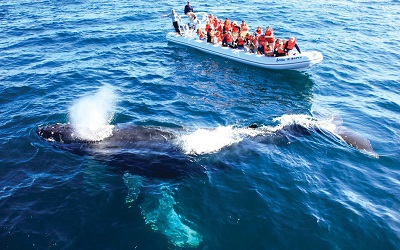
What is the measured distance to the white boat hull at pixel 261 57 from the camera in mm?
27219

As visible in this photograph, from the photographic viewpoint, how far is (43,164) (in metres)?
16.2

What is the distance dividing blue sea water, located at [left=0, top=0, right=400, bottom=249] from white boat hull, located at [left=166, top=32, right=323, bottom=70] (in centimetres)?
71

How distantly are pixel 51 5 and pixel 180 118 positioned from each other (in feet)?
124

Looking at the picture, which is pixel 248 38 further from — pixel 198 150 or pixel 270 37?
pixel 198 150

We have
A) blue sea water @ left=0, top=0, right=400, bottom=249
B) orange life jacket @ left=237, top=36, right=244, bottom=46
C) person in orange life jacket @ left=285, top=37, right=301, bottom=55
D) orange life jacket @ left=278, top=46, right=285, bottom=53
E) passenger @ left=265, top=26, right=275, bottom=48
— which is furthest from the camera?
orange life jacket @ left=237, top=36, right=244, bottom=46

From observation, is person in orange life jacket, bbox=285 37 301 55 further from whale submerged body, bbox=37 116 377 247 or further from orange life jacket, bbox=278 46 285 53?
whale submerged body, bbox=37 116 377 247

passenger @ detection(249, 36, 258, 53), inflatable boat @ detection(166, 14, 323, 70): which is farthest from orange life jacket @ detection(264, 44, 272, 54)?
passenger @ detection(249, 36, 258, 53)

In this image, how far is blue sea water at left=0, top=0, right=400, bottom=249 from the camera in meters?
12.9

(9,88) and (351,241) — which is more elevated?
(9,88)

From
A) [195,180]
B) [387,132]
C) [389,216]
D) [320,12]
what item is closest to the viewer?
[389,216]

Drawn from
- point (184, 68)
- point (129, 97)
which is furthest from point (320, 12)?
point (129, 97)

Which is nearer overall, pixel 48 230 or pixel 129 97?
pixel 48 230

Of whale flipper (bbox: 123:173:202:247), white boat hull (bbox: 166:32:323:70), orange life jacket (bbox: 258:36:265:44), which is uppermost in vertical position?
orange life jacket (bbox: 258:36:265:44)

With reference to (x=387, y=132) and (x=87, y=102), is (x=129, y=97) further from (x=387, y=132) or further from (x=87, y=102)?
(x=387, y=132)
